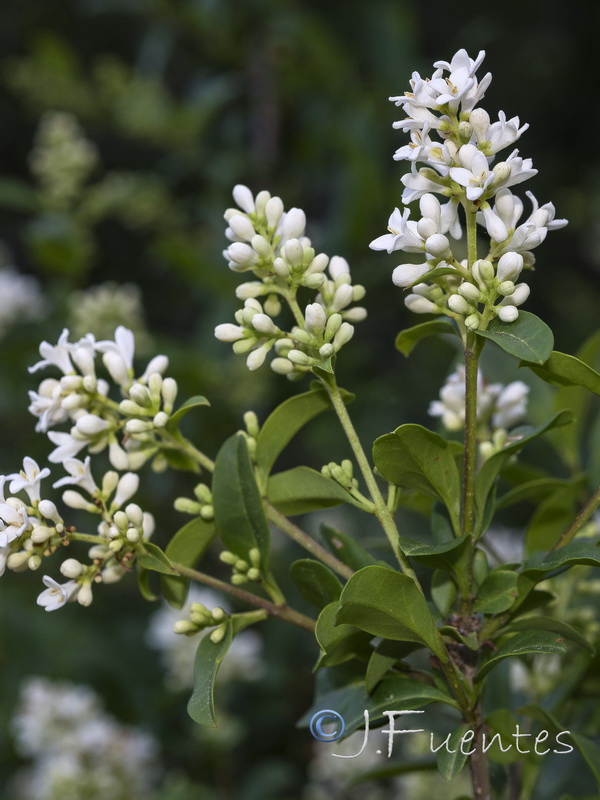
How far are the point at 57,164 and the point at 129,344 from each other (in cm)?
234

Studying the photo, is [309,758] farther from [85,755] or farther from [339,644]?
[339,644]

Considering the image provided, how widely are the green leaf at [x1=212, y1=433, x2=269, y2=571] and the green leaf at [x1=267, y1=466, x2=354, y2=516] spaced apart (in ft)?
0.19

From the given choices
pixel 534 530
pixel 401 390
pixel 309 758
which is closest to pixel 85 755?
pixel 309 758

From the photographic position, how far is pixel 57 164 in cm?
338

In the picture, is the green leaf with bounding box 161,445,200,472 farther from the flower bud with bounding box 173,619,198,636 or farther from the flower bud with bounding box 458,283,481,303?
the flower bud with bounding box 458,283,481,303

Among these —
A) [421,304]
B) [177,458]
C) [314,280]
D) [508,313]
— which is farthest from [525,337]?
[177,458]

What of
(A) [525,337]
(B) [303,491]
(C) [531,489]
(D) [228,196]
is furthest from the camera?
(D) [228,196]

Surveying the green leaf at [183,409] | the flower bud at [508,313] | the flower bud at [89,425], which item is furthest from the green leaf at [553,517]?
the flower bud at [89,425]

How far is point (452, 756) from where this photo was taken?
1048 millimetres

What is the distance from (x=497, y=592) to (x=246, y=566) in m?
0.31

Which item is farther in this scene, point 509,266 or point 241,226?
point 241,226

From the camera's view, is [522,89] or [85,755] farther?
[522,89]

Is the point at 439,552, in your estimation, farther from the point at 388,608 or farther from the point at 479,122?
the point at 479,122

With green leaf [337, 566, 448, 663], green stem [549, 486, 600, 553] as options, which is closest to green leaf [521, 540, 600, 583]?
green stem [549, 486, 600, 553]
